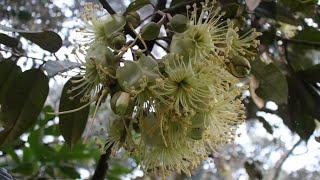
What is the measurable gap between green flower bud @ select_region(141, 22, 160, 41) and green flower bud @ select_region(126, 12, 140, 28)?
5cm

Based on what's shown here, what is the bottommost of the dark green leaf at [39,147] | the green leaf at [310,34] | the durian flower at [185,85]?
the dark green leaf at [39,147]

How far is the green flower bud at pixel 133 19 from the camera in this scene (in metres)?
0.90

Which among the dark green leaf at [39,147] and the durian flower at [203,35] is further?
the dark green leaf at [39,147]

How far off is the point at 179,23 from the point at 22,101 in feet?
1.20

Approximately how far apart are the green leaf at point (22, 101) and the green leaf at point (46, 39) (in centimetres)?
9

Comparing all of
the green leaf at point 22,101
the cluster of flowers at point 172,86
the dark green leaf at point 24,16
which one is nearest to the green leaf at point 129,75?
the cluster of flowers at point 172,86

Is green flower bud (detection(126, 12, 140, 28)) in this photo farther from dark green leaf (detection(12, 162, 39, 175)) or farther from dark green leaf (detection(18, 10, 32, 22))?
dark green leaf (detection(18, 10, 32, 22))

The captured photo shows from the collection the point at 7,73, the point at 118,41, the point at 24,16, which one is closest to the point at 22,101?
the point at 7,73

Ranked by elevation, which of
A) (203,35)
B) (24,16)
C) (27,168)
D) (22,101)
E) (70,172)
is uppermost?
(203,35)

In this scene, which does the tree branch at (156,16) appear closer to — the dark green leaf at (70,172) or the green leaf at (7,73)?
the green leaf at (7,73)

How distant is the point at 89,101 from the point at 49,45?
13 centimetres

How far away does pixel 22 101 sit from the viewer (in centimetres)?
101

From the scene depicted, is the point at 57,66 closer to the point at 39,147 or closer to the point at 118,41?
the point at 118,41

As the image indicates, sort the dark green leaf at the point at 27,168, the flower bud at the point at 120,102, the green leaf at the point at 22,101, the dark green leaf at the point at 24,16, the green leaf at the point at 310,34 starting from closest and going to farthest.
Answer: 1. the flower bud at the point at 120,102
2. the green leaf at the point at 22,101
3. the green leaf at the point at 310,34
4. the dark green leaf at the point at 27,168
5. the dark green leaf at the point at 24,16
